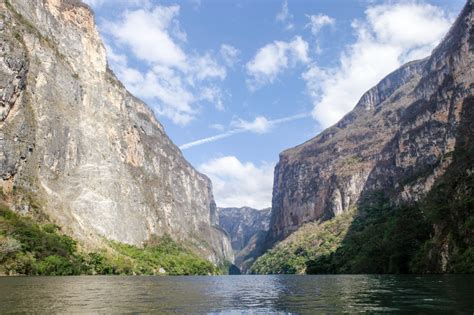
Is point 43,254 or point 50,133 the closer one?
point 43,254

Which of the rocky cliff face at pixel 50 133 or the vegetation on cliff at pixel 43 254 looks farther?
the rocky cliff face at pixel 50 133

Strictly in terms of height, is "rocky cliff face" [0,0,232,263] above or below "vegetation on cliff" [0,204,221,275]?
above

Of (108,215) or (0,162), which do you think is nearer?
(0,162)

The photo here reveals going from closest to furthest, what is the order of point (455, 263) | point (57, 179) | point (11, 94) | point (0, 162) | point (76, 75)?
point (455, 263) < point (0, 162) < point (11, 94) < point (57, 179) < point (76, 75)

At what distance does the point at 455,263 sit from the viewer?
88.0m

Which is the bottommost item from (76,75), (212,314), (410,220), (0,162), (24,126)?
(212,314)

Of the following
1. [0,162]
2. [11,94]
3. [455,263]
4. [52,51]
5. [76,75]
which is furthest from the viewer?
[76,75]

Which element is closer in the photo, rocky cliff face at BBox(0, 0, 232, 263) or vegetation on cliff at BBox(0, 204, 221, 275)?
vegetation on cliff at BBox(0, 204, 221, 275)

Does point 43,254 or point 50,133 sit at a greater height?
point 50,133

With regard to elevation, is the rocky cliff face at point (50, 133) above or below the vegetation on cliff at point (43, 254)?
above

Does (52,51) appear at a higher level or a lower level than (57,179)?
higher

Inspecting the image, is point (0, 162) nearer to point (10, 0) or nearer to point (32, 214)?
point (32, 214)

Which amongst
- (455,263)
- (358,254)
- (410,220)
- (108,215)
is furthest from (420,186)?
(108,215)

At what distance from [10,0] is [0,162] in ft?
233
